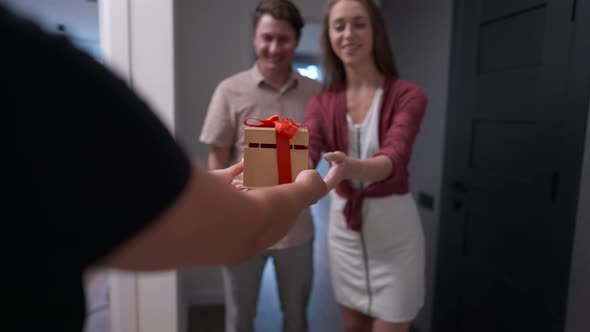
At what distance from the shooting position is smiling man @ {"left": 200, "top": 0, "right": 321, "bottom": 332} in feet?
4.50

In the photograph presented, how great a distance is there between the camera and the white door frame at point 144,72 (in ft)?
4.91

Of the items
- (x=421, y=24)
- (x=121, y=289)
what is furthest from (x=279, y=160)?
(x=421, y=24)

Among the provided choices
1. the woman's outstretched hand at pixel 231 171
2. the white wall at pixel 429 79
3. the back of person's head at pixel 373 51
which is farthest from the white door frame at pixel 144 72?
the white wall at pixel 429 79

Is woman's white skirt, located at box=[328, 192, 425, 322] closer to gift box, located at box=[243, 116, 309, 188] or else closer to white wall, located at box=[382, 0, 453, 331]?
gift box, located at box=[243, 116, 309, 188]

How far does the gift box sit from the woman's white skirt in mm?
579

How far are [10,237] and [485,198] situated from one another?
172 cm

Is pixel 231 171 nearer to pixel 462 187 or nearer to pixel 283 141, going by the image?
pixel 283 141

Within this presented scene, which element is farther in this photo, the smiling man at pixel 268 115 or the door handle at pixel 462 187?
the door handle at pixel 462 187

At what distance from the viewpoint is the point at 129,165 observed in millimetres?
329

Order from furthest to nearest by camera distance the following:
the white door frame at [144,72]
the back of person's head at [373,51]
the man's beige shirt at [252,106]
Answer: the white door frame at [144,72]
the man's beige shirt at [252,106]
the back of person's head at [373,51]

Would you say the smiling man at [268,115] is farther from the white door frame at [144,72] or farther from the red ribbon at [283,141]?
the red ribbon at [283,141]

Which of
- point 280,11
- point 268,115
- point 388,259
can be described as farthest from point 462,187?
point 280,11

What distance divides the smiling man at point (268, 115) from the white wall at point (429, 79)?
2.88 feet

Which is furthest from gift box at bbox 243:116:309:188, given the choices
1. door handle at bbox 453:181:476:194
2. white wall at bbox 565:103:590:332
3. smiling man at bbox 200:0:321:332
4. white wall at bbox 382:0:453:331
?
white wall at bbox 382:0:453:331
